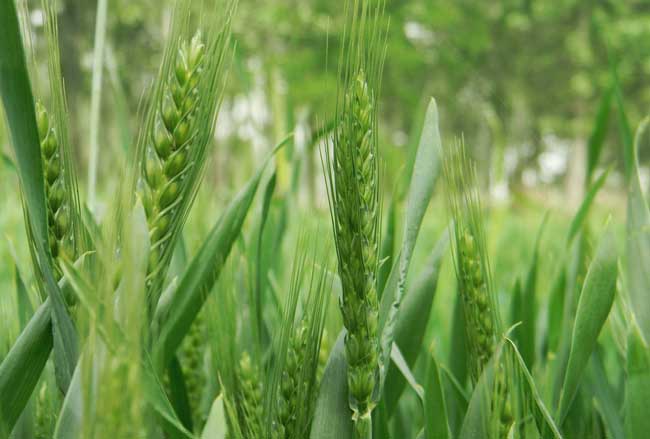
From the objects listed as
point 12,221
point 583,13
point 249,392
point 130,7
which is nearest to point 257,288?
point 249,392

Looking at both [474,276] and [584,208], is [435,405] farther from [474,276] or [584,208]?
[584,208]

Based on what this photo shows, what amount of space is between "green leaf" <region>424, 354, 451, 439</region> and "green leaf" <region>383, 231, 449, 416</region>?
99 millimetres

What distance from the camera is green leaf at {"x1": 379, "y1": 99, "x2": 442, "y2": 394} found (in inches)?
21.4

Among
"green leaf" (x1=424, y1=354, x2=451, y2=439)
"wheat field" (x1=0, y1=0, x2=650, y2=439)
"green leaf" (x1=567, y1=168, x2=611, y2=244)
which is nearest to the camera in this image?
"wheat field" (x1=0, y1=0, x2=650, y2=439)

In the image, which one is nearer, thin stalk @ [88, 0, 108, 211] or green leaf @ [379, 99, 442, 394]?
green leaf @ [379, 99, 442, 394]

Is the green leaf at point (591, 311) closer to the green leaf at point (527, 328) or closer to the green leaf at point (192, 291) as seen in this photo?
the green leaf at point (527, 328)

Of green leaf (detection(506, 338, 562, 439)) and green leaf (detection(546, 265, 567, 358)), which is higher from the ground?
green leaf (detection(546, 265, 567, 358))

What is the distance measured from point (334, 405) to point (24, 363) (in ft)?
0.78

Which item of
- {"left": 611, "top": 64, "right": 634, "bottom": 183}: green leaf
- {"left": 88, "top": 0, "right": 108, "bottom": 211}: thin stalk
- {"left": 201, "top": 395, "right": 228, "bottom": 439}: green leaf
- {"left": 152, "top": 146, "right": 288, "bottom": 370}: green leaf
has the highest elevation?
{"left": 88, "top": 0, "right": 108, "bottom": 211}: thin stalk

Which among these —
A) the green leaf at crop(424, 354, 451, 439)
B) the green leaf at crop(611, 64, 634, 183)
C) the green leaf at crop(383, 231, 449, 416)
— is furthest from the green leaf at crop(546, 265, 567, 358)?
the green leaf at crop(424, 354, 451, 439)

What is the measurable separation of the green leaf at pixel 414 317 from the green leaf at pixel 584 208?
318 mm

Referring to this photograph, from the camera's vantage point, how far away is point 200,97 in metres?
0.50

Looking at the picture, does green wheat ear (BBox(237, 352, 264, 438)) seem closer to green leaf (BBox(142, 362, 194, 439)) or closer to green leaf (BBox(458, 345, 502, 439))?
green leaf (BBox(142, 362, 194, 439))

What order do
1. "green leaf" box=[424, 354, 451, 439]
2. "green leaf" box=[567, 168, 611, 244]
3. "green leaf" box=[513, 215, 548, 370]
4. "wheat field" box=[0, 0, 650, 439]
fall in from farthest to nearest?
"green leaf" box=[567, 168, 611, 244] < "green leaf" box=[513, 215, 548, 370] < "green leaf" box=[424, 354, 451, 439] < "wheat field" box=[0, 0, 650, 439]
